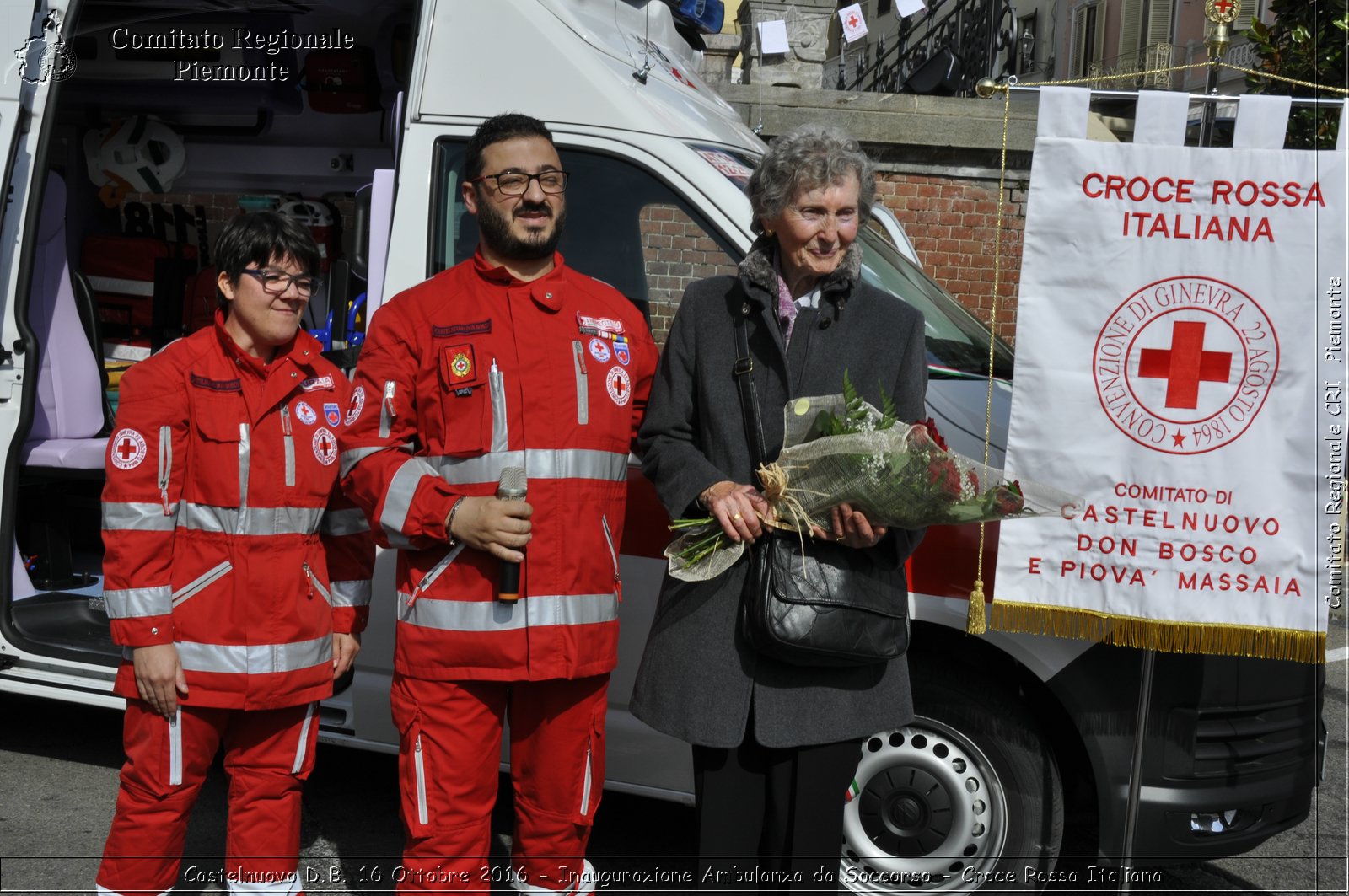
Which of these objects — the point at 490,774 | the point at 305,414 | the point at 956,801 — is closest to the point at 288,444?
the point at 305,414

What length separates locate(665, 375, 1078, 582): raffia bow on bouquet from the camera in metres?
2.38

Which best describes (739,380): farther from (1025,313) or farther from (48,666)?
(48,666)

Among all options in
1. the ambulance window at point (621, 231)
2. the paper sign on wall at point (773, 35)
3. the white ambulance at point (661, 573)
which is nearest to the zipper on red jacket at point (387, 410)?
the white ambulance at point (661, 573)

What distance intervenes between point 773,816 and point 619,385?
1006 millimetres

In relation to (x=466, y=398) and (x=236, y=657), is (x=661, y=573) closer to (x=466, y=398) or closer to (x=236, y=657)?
(x=466, y=398)

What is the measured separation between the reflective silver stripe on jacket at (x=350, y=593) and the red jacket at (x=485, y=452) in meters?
0.49

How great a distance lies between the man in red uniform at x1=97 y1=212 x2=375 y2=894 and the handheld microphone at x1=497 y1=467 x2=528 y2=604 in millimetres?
698

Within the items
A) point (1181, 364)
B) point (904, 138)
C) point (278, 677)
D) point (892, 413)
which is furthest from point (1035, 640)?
point (904, 138)

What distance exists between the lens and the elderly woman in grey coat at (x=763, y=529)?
2.62m

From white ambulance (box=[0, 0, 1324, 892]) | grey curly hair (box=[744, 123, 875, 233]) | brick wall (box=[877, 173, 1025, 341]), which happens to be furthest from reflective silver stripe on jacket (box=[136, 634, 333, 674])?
brick wall (box=[877, 173, 1025, 341])

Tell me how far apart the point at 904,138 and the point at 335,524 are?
25.2 feet

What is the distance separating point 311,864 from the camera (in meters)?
3.93

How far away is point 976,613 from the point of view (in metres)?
3.14

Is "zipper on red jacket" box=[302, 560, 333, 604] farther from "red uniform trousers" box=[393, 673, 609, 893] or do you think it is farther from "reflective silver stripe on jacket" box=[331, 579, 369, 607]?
"red uniform trousers" box=[393, 673, 609, 893]
